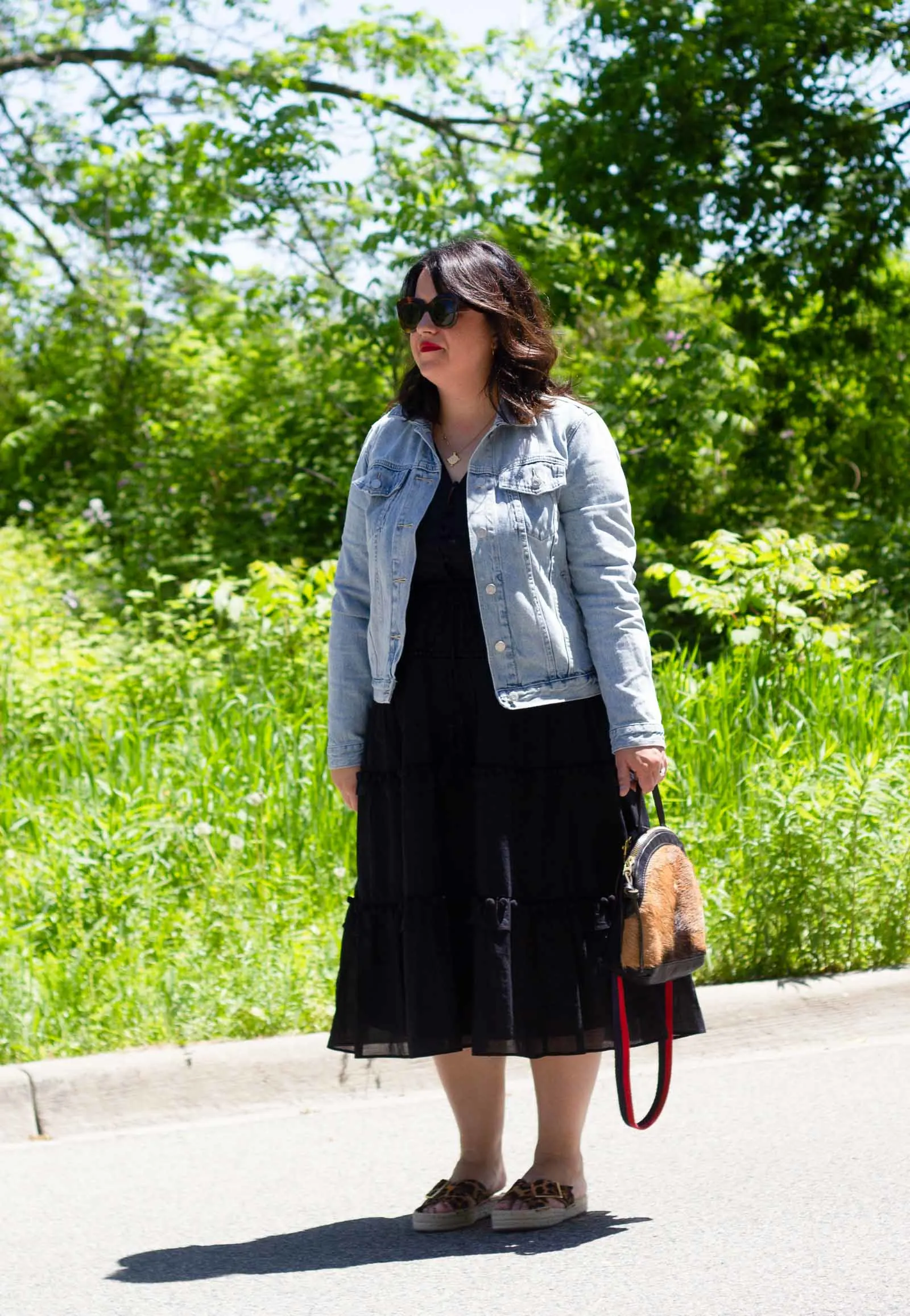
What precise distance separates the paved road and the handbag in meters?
0.33

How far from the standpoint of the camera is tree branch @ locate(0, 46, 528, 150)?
11125 mm

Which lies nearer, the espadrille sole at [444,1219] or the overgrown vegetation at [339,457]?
the espadrille sole at [444,1219]

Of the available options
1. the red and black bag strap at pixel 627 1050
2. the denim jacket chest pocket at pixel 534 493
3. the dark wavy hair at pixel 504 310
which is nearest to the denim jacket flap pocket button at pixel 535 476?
the denim jacket chest pocket at pixel 534 493

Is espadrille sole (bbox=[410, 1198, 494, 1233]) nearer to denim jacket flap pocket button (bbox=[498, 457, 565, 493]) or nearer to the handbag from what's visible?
the handbag

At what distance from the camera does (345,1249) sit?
11.0 feet

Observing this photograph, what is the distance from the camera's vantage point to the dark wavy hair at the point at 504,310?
3346mm

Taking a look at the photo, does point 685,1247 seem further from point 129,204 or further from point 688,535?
point 129,204

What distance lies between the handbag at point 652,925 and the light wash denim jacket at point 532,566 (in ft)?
0.68

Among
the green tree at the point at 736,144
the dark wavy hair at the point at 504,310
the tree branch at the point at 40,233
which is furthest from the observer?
the tree branch at the point at 40,233

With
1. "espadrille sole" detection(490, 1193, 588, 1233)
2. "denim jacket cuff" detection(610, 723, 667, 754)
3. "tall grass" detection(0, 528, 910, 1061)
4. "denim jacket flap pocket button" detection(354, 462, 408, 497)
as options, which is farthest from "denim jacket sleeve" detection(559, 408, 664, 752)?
"tall grass" detection(0, 528, 910, 1061)

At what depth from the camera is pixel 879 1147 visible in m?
Result: 3.71

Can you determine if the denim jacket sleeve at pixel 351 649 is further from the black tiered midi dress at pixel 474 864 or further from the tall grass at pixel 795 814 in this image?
the tall grass at pixel 795 814

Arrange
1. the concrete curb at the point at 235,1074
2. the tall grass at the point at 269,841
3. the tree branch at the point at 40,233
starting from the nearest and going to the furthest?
the concrete curb at the point at 235,1074 < the tall grass at the point at 269,841 < the tree branch at the point at 40,233

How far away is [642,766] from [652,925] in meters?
0.32
